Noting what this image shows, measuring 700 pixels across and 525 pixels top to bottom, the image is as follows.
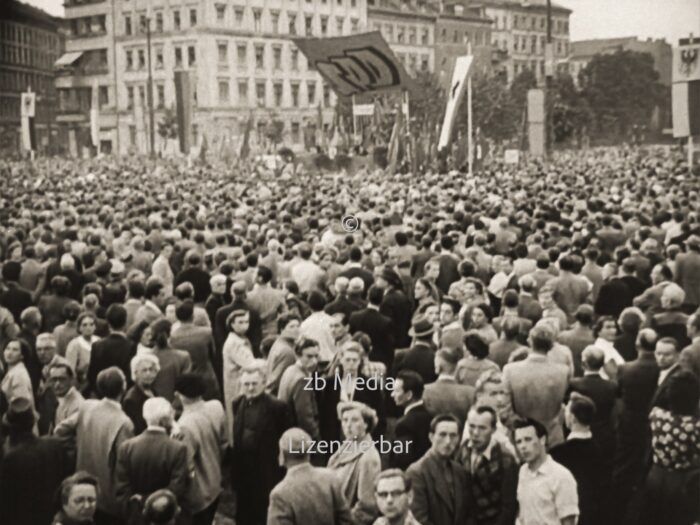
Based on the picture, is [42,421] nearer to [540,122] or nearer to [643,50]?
[540,122]

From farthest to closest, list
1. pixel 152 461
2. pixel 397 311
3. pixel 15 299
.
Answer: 1. pixel 15 299
2. pixel 397 311
3. pixel 152 461

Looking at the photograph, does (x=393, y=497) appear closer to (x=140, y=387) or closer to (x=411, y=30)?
(x=140, y=387)

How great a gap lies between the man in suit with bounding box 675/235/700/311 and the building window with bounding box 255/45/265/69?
73278mm

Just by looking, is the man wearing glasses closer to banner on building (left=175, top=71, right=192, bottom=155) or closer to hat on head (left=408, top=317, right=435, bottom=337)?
hat on head (left=408, top=317, right=435, bottom=337)

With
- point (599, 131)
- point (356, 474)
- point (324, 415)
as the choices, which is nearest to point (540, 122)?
point (324, 415)

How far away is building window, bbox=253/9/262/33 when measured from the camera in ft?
265

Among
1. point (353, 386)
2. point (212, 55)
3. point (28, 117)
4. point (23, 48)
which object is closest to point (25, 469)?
point (353, 386)

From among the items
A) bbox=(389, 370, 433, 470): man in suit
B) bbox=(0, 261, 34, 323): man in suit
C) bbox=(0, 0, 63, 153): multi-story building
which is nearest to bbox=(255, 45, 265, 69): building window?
bbox=(0, 0, 63, 153): multi-story building

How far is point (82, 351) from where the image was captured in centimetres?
891

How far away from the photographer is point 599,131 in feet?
243

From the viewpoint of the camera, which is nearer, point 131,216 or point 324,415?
point 324,415

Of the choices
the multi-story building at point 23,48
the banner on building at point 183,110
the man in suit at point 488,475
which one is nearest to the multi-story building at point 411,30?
the banner on building at point 183,110

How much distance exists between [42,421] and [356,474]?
2976 mm

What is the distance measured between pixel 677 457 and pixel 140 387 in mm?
3709
